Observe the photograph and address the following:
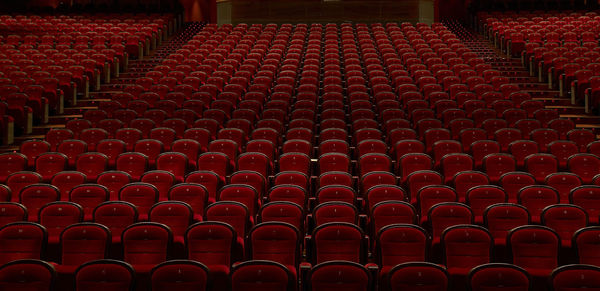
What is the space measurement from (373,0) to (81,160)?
1090 centimetres

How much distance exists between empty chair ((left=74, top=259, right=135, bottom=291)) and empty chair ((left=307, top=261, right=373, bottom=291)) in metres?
1.02

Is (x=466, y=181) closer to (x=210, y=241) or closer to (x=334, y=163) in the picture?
(x=334, y=163)

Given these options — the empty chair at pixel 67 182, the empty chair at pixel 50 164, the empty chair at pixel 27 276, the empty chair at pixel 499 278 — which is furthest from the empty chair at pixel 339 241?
the empty chair at pixel 50 164

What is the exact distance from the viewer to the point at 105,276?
3.40 meters

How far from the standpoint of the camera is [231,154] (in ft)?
20.7

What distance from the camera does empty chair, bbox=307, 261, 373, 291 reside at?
11.2 feet

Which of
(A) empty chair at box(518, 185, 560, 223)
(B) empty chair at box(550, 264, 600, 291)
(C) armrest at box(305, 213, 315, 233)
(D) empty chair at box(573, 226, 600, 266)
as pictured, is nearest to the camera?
(B) empty chair at box(550, 264, 600, 291)

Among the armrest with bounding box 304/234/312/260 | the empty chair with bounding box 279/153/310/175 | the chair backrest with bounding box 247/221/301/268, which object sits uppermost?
the empty chair with bounding box 279/153/310/175

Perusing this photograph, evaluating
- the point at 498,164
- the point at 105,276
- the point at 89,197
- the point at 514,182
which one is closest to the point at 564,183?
the point at 514,182

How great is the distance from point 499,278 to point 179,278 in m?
1.77

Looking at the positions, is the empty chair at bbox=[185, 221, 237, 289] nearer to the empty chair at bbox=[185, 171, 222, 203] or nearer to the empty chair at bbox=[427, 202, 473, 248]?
the empty chair at bbox=[185, 171, 222, 203]

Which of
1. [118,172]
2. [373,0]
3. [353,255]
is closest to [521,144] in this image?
[353,255]

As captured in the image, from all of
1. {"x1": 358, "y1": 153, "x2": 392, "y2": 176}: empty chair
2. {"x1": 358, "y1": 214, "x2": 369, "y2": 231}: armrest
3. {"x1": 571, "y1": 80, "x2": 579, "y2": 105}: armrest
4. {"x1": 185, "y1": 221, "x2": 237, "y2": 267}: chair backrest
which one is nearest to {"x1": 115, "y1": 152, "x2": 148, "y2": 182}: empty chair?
{"x1": 185, "y1": 221, "x2": 237, "y2": 267}: chair backrest

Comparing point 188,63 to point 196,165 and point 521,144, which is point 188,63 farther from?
point 521,144
